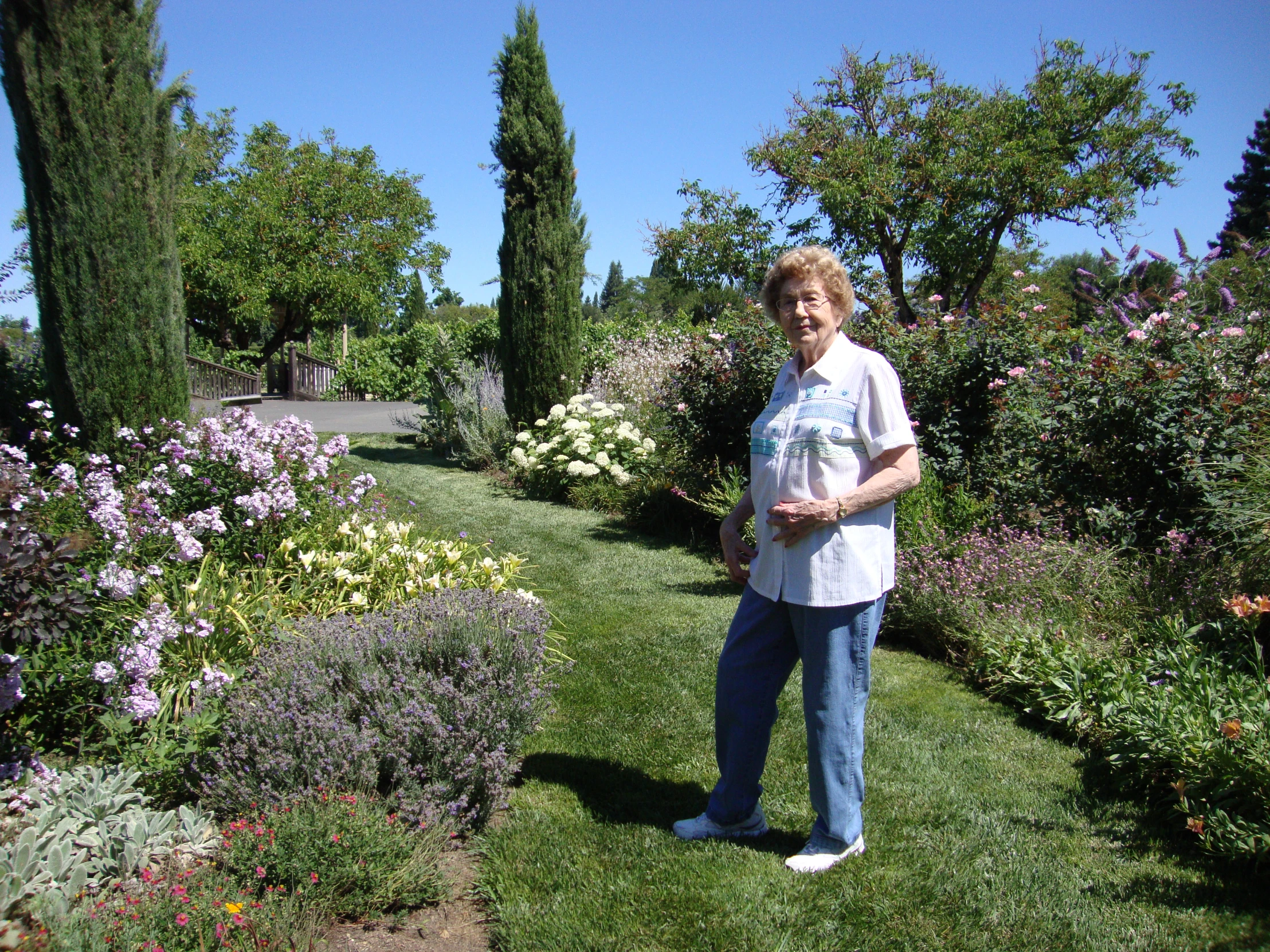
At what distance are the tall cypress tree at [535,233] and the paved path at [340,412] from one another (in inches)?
141

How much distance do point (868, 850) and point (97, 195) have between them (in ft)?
18.5

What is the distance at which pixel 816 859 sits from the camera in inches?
101

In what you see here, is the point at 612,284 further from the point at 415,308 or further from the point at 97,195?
the point at 97,195

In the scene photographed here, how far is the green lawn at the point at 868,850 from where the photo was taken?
7.53ft

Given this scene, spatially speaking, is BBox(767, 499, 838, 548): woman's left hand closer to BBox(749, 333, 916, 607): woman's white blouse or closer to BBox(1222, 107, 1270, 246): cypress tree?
BBox(749, 333, 916, 607): woman's white blouse

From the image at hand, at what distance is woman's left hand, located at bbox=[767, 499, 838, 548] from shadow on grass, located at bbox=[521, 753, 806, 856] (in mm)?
1031

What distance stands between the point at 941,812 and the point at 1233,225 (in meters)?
43.8

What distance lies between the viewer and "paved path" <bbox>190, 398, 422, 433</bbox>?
1486 centimetres

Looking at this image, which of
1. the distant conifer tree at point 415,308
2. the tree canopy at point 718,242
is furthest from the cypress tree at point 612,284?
the tree canopy at point 718,242

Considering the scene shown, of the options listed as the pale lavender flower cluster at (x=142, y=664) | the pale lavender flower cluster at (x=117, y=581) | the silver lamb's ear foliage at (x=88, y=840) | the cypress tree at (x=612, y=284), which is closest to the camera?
the silver lamb's ear foliage at (x=88, y=840)

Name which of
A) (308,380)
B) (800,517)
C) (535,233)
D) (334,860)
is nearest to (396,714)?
(334,860)

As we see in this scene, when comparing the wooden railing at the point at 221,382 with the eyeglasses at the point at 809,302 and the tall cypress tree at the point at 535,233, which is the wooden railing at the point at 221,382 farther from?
the eyeglasses at the point at 809,302

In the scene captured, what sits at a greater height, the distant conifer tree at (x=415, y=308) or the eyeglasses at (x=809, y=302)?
the distant conifer tree at (x=415, y=308)

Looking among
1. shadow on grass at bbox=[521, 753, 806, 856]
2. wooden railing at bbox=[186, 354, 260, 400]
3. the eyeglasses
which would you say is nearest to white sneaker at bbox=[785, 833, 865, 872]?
shadow on grass at bbox=[521, 753, 806, 856]
